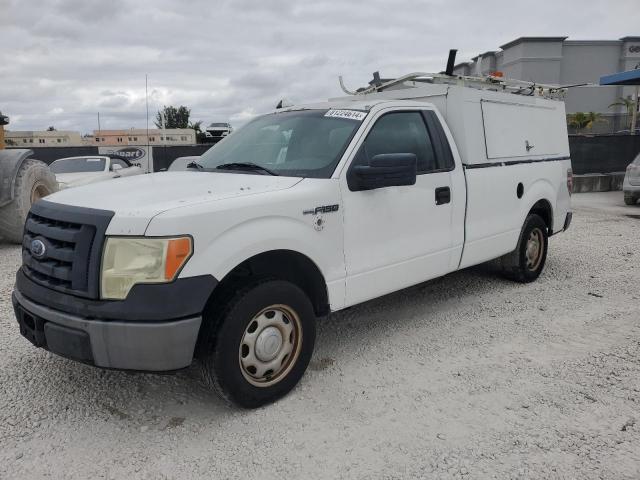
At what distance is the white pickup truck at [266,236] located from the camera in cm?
274

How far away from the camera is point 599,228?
9.54 metres

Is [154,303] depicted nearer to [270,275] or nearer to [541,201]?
[270,275]

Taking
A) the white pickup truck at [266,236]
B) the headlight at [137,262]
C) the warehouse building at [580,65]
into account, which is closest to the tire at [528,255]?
the white pickup truck at [266,236]

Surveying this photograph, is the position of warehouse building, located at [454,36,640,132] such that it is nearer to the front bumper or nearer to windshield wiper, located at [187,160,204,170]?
windshield wiper, located at [187,160,204,170]

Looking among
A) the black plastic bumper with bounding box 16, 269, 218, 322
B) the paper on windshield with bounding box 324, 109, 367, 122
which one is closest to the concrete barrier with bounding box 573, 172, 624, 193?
the paper on windshield with bounding box 324, 109, 367, 122

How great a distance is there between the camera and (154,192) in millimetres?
3213

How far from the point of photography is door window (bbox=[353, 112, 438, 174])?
3889mm

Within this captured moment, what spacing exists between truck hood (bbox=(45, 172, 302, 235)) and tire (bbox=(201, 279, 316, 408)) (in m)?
0.58

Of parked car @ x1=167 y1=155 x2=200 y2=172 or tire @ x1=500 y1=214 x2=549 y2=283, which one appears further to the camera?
tire @ x1=500 y1=214 x2=549 y2=283

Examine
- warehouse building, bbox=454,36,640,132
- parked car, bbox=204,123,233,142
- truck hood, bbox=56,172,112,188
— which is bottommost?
truck hood, bbox=56,172,112,188

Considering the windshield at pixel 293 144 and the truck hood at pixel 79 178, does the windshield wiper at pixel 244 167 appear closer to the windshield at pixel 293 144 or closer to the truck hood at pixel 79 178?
the windshield at pixel 293 144

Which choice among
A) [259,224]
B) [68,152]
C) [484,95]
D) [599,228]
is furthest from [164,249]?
[68,152]

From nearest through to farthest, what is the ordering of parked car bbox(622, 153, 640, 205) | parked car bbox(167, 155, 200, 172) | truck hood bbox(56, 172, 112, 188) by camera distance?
parked car bbox(167, 155, 200, 172), truck hood bbox(56, 172, 112, 188), parked car bbox(622, 153, 640, 205)

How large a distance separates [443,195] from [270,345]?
6.51ft
